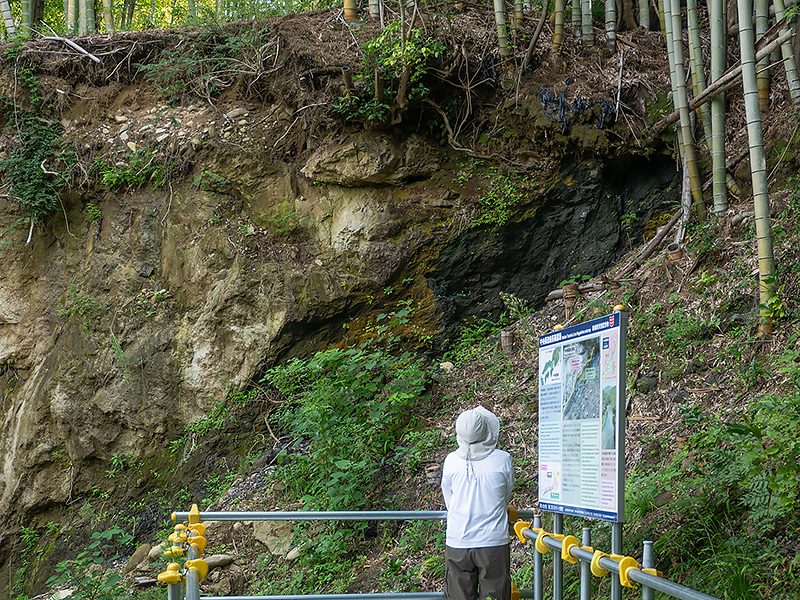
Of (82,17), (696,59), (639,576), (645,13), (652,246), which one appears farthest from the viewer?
(82,17)

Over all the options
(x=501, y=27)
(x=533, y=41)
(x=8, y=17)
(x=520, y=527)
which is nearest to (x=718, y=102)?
(x=533, y=41)

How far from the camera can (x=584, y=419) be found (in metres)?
3.06

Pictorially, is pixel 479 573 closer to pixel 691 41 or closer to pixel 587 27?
pixel 691 41

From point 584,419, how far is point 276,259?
18.2 feet

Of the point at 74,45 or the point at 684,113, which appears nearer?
the point at 684,113

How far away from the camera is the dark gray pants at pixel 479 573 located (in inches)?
137

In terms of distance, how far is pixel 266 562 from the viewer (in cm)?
595

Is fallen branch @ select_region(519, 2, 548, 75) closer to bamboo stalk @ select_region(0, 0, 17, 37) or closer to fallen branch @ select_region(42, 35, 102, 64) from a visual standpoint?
fallen branch @ select_region(42, 35, 102, 64)

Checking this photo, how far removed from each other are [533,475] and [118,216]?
6.42 meters

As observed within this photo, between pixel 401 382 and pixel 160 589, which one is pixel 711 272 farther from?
pixel 160 589

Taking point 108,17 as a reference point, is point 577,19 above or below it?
below

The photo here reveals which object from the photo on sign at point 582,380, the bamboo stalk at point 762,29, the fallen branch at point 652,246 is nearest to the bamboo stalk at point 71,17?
the fallen branch at point 652,246

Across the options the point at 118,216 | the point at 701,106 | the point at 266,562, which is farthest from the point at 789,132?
the point at 118,216

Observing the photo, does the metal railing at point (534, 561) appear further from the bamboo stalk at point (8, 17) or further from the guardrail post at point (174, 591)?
the bamboo stalk at point (8, 17)
